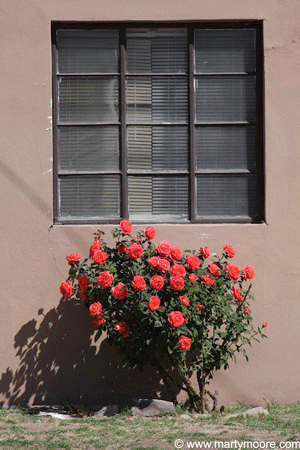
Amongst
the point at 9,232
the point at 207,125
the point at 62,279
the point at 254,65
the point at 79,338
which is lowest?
the point at 79,338

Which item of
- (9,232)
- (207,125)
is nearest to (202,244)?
(207,125)

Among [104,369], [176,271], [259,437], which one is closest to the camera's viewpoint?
[259,437]

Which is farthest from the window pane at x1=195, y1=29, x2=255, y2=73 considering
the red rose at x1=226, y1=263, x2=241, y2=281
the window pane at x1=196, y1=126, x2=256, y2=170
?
the red rose at x1=226, y1=263, x2=241, y2=281

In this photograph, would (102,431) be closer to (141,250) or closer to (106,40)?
(141,250)

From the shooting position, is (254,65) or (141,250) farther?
(254,65)

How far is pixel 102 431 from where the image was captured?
15.3 ft

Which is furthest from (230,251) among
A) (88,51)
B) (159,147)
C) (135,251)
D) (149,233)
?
(88,51)

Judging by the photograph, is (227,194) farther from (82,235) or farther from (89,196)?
(82,235)

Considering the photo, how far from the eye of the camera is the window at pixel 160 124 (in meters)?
5.52

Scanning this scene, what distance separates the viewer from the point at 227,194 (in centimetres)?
558

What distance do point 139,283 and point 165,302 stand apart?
26 cm

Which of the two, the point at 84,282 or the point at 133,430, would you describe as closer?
the point at 133,430

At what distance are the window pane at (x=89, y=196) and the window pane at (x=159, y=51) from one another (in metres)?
0.97

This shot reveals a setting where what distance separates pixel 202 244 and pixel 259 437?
1606 millimetres
